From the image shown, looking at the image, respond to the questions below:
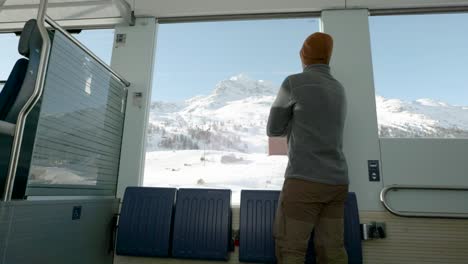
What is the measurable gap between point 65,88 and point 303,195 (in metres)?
1.40

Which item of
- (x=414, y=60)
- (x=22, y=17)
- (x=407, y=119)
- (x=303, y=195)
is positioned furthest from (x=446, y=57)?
(x=22, y=17)

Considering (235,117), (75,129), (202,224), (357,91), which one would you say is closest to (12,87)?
(75,129)

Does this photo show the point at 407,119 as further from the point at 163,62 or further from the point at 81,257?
the point at 81,257

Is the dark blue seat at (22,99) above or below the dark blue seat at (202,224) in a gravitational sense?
above

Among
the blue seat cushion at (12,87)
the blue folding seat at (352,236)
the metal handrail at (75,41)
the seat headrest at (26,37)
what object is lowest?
the blue folding seat at (352,236)

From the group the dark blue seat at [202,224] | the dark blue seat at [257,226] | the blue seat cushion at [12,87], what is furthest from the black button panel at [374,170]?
the blue seat cushion at [12,87]

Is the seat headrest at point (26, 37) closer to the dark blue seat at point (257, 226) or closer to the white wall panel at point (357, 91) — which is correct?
the dark blue seat at point (257, 226)

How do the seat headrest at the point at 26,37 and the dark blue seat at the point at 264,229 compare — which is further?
the dark blue seat at the point at 264,229

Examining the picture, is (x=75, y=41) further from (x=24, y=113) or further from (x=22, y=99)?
(x=24, y=113)

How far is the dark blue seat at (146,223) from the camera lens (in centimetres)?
180

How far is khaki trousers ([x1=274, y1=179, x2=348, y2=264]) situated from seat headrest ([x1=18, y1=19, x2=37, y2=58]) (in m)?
1.47

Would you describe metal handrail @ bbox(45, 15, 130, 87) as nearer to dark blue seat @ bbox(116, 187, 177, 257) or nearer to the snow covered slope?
the snow covered slope

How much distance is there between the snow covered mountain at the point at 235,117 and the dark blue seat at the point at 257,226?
0.51m

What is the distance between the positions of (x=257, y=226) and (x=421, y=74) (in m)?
1.84
